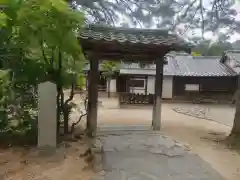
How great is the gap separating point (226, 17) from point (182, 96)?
14.8 meters

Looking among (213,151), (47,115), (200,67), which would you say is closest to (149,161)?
(213,151)

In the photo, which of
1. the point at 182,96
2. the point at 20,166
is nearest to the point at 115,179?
the point at 20,166

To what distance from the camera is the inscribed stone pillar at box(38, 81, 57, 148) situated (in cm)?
653

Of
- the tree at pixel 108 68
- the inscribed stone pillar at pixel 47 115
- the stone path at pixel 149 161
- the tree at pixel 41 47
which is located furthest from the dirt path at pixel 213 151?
the tree at pixel 108 68

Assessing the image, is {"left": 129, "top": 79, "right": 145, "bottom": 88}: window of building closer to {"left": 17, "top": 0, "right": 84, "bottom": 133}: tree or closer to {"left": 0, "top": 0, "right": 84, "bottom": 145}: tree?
{"left": 0, "top": 0, "right": 84, "bottom": 145}: tree

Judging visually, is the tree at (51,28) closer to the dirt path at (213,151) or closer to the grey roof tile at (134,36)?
the grey roof tile at (134,36)

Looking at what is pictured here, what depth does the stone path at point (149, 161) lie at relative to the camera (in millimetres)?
4902

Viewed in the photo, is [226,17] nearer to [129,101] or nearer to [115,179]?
[115,179]

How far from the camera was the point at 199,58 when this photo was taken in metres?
27.6

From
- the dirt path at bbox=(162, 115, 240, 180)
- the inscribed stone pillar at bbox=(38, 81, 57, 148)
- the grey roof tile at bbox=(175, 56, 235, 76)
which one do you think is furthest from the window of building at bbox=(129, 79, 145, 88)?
the inscribed stone pillar at bbox=(38, 81, 57, 148)

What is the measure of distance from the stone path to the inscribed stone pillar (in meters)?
1.35

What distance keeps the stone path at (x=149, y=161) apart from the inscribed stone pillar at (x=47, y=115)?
1.35 metres

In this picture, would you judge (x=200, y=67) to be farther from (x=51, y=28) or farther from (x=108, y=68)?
(x=51, y=28)

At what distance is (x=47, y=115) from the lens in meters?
6.57
